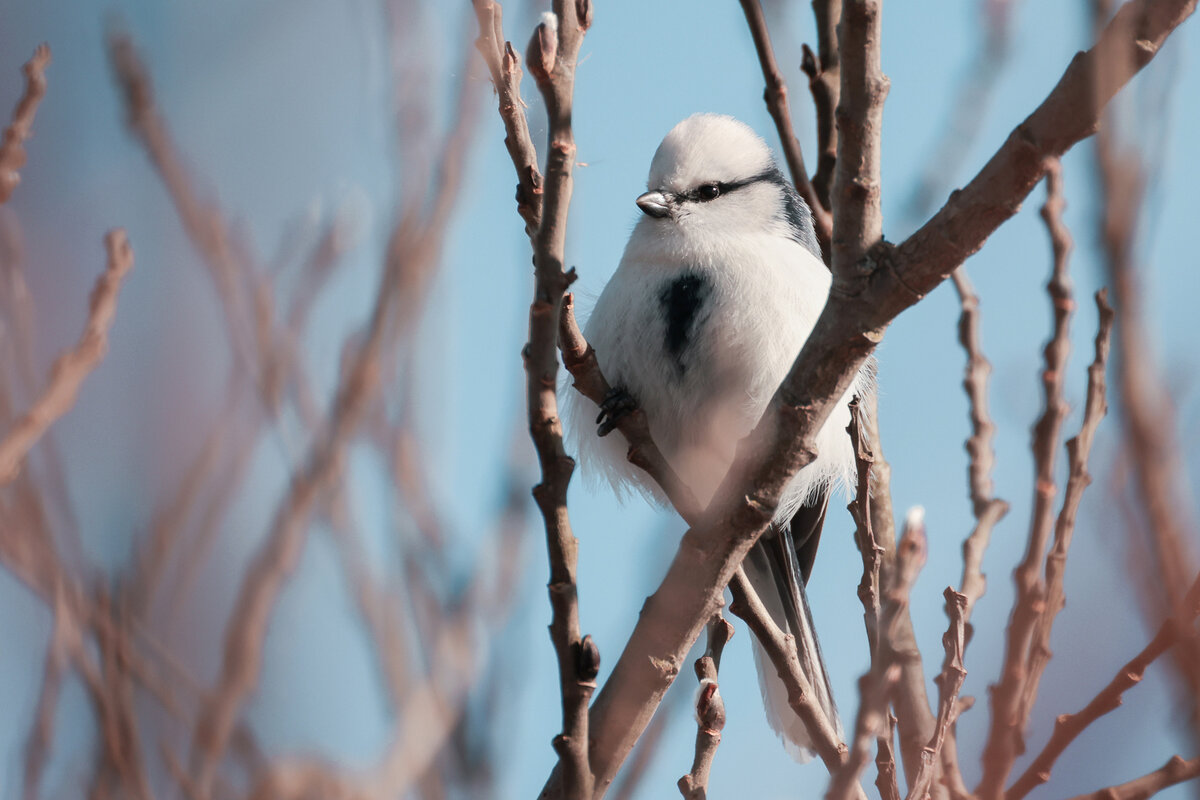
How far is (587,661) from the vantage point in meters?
1.34

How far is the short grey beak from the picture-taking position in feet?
8.66

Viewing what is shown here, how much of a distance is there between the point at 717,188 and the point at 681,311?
43cm

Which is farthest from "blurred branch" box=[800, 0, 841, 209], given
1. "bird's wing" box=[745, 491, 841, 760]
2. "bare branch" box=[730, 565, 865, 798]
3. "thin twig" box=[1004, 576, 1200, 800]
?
"thin twig" box=[1004, 576, 1200, 800]

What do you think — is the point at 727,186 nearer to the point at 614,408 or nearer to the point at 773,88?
the point at 773,88

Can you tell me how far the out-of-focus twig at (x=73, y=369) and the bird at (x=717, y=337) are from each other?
1066 mm

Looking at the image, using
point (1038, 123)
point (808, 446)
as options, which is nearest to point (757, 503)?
point (808, 446)

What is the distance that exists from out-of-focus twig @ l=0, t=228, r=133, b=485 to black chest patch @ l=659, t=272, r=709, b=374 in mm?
1315

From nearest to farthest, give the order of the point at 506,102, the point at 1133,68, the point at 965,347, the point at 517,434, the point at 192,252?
1. the point at 1133,68
2. the point at 506,102
3. the point at 192,252
4. the point at 517,434
5. the point at 965,347

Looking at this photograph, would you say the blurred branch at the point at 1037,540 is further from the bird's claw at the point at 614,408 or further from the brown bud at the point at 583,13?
the bird's claw at the point at 614,408

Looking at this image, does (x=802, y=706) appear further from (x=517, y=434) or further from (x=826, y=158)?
(x=826, y=158)

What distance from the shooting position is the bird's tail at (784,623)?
7.88 feet

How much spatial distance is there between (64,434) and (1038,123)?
3.71 ft

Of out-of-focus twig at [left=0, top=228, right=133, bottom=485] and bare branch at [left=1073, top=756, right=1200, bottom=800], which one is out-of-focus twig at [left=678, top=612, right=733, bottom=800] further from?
out-of-focus twig at [left=0, top=228, right=133, bottom=485]

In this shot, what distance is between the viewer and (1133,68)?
1.14 meters
